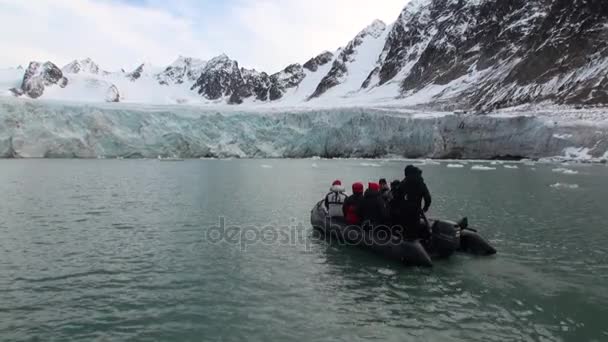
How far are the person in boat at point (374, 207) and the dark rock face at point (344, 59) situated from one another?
13581cm

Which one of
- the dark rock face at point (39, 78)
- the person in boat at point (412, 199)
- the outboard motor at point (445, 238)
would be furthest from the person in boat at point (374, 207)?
the dark rock face at point (39, 78)

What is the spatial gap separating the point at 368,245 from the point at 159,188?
1853 centimetres

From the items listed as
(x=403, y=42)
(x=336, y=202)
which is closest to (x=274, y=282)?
(x=336, y=202)

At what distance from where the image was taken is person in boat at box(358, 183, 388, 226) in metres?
11.7

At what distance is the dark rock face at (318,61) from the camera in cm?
18150

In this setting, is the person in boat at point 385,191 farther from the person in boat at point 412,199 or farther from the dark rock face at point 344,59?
the dark rock face at point 344,59

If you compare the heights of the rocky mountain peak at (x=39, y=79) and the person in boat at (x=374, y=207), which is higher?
the rocky mountain peak at (x=39, y=79)

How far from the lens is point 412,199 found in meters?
10.9

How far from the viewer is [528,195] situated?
2448 cm

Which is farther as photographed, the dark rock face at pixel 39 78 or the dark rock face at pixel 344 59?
the dark rock face at pixel 39 78

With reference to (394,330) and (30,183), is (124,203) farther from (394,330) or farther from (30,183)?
(394,330)

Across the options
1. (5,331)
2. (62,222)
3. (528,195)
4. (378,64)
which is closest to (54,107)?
(62,222)

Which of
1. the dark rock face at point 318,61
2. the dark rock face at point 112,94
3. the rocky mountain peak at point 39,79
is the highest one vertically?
the dark rock face at point 318,61

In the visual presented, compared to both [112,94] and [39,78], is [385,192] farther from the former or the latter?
[39,78]
